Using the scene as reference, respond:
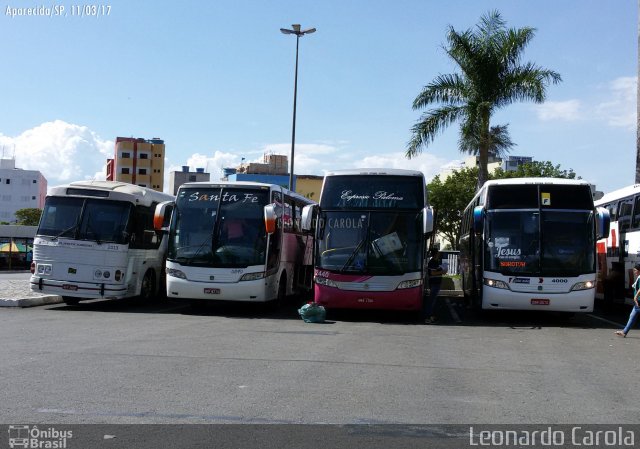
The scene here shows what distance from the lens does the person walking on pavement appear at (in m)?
17.2

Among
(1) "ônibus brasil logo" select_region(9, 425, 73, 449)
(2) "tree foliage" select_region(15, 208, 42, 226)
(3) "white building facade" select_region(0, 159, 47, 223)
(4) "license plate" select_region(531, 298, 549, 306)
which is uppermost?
(3) "white building facade" select_region(0, 159, 47, 223)

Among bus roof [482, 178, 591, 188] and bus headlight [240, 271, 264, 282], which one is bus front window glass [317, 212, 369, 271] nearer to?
bus headlight [240, 271, 264, 282]

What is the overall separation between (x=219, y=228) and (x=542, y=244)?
781 centimetres

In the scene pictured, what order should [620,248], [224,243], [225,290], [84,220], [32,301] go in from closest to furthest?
[225,290]
[224,243]
[84,220]
[32,301]
[620,248]

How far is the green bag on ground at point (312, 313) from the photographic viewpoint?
16056 mm

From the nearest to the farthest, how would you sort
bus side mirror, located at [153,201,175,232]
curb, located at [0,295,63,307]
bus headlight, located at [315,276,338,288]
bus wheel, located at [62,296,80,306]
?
bus headlight, located at [315,276,338,288], bus side mirror, located at [153,201,175,232], curb, located at [0,295,63,307], bus wheel, located at [62,296,80,306]

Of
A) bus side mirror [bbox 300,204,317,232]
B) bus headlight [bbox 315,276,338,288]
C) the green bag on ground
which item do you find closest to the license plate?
bus headlight [bbox 315,276,338,288]

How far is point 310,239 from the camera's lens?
974 inches

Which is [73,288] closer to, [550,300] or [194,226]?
[194,226]

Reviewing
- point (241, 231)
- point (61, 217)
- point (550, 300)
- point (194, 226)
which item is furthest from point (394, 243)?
point (61, 217)

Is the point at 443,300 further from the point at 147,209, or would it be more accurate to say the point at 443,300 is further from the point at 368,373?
the point at 368,373

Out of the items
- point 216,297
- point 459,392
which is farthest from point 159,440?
point 216,297

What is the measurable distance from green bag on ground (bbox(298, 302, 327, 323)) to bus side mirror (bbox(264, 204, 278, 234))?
2.24 meters

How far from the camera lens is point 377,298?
54.4 ft
